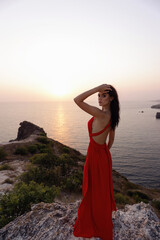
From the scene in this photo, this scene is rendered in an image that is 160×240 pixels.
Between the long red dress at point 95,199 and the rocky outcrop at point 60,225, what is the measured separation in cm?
37

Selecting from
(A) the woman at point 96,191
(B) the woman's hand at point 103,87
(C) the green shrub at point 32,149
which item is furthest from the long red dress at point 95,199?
(C) the green shrub at point 32,149

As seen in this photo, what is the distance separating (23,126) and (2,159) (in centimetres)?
2045

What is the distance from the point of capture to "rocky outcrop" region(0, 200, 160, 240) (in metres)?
3.83

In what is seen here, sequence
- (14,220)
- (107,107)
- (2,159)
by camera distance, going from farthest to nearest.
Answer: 1. (2,159)
2. (14,220)
3. (107,107)

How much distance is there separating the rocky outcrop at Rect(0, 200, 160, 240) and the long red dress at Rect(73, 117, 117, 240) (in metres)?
0.37

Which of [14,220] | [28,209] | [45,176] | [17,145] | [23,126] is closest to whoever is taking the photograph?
[14,220]

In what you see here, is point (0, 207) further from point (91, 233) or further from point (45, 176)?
point (45, 176)

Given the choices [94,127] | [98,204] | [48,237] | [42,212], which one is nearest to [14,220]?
[42,212]

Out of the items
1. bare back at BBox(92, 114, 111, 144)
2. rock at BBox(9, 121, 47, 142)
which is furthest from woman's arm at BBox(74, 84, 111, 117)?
rock at BBox(9, 121, 47, 142)

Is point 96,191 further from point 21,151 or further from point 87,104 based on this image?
point 21,151

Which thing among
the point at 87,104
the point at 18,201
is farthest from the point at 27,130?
the point at 87,104

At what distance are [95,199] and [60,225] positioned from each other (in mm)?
1252

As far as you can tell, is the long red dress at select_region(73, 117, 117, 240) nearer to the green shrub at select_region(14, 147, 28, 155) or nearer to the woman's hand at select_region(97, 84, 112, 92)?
the woman's hand at select_region(97, 84, 112, 92)

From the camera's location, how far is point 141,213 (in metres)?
4.88
